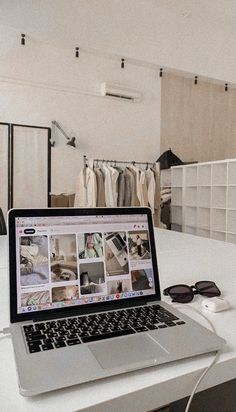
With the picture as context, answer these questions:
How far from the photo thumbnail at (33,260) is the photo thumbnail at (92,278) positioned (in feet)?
0.27

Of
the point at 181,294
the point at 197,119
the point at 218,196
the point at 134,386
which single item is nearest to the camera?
the point at 134,386

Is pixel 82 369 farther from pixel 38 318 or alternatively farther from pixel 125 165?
pixel 125 165

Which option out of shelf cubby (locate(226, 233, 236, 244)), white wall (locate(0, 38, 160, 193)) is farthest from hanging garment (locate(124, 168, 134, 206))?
shelf cubby (locate(226, 233, 236, 244))

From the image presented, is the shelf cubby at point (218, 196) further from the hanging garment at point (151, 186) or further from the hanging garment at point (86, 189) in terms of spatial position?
the hanging garment at point (86, 189)

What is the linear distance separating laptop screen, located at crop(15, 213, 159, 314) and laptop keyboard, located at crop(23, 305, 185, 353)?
45mm

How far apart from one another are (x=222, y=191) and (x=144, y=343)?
12.3 ft

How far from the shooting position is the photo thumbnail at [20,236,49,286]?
669 mm

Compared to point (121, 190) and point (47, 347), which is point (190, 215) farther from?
point (47, 347)

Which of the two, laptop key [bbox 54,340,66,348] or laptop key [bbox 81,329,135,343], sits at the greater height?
laptop key [bbox 81,329,135,343]

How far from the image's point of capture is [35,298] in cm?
66

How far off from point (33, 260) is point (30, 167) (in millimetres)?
3325

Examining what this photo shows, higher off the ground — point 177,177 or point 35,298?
point 177,177

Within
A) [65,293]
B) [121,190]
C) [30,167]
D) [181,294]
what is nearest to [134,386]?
[65,293]

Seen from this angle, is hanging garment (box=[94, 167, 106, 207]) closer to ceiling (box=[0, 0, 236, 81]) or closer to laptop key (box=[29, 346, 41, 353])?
ceiling (box=[0, 0, 236, 81])
